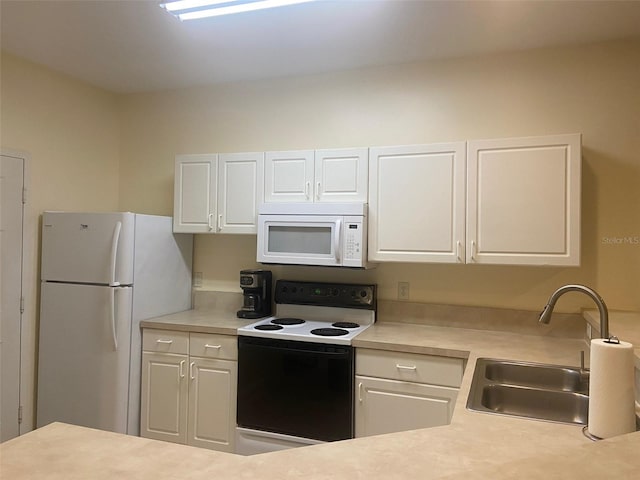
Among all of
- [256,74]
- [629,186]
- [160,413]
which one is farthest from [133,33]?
[629,186]

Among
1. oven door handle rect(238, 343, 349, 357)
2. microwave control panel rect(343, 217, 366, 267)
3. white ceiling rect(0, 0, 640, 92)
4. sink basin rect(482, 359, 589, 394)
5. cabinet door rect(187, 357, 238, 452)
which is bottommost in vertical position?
cabinet door rect(187, 357, 238, 452)

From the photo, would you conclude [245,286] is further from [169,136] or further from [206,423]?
Result: [169,136]

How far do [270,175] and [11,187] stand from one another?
1.69 metres

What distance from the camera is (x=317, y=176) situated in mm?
2951

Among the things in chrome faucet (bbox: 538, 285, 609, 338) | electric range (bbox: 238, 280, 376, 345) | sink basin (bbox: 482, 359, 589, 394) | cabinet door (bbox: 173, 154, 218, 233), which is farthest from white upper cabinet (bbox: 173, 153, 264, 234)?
chrome faucet (bbox: 538, 285, 609, 338)

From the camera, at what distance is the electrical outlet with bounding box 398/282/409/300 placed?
3068mm

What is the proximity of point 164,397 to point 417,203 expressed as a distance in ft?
6.64

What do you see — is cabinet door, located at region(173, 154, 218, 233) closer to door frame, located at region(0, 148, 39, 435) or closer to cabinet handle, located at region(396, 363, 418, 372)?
door frame, located at region(0, 148, 39, 435)

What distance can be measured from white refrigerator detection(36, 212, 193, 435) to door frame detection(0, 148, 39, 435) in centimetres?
9

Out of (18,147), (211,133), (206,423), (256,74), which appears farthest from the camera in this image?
(211,133)

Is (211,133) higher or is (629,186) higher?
(211,133)

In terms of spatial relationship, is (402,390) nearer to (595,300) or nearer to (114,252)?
(595,300)

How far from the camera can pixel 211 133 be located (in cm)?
357

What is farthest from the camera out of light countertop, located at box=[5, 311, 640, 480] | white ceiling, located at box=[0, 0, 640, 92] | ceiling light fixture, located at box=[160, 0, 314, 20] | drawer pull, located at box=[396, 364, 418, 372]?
drawer pull, located at box=[396, 364, 418, 372]
